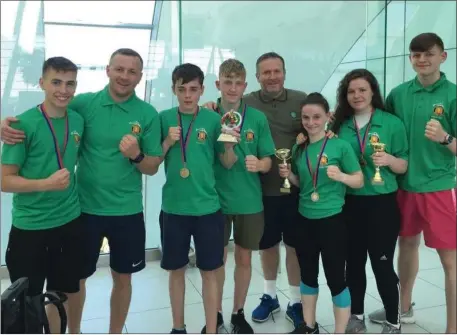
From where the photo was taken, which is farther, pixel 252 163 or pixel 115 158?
pixel 252 163

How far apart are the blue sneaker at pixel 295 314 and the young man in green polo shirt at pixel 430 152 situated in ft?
2.57

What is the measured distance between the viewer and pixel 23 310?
5.05ft

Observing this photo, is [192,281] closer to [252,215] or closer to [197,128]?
[252,215]

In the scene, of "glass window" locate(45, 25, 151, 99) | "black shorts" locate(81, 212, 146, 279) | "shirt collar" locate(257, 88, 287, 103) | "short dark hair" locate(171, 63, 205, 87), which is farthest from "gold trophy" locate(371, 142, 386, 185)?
"glass window" locate(45, 25, 151, 99)

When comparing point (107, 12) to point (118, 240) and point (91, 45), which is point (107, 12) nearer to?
point (91, 45)

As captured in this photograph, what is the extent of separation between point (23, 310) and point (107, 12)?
3.19 m

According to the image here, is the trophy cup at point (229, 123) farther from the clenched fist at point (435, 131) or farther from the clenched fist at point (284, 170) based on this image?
the clenched fist at point (435, 131)

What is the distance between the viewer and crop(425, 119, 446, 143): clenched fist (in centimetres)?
185

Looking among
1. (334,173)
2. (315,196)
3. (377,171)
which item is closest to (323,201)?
(315,196)

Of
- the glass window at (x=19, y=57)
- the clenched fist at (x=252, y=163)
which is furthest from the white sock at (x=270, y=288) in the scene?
the glass window at (x=19, y=57)

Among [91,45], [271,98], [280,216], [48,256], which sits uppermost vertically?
[91,45]

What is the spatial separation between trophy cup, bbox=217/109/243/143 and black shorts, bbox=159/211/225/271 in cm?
40

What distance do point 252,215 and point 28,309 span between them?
3.89ft

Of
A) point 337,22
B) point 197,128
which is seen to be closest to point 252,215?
point 197,128
